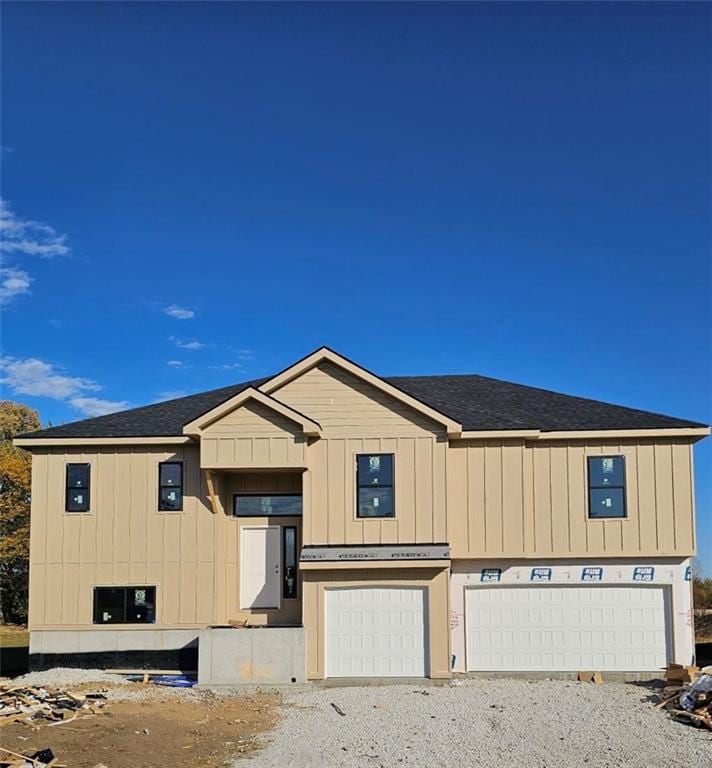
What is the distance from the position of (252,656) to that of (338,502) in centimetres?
360

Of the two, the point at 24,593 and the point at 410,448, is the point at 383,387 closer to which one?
the point at 410,448

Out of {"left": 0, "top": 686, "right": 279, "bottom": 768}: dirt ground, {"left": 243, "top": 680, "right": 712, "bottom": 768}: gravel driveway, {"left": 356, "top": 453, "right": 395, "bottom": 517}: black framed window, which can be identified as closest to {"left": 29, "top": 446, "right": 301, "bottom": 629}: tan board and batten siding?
{"left": 356, "top": 453, "right": 395, "bottom": 517}: black framed window

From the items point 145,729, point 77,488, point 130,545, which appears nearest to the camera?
point 145,729

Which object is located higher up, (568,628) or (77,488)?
(77,488)

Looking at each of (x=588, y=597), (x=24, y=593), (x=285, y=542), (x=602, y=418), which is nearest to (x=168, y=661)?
(x=285, y=542)

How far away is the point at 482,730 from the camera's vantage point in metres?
14.2

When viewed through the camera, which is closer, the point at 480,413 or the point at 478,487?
the point at 478,487

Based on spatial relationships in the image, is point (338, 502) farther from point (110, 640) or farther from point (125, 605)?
point (110, 640)

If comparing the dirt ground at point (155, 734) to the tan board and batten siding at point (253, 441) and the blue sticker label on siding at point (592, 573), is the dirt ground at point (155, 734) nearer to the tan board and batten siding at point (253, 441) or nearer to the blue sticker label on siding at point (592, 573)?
the tan board and batten siding at point (253, 441)

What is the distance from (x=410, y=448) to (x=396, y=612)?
3451 mm

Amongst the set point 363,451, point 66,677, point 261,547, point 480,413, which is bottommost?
point 66,677

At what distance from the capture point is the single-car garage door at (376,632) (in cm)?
1927

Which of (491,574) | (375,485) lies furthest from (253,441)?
(491,574)

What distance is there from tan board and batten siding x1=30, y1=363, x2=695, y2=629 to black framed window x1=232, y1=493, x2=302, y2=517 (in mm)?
421
